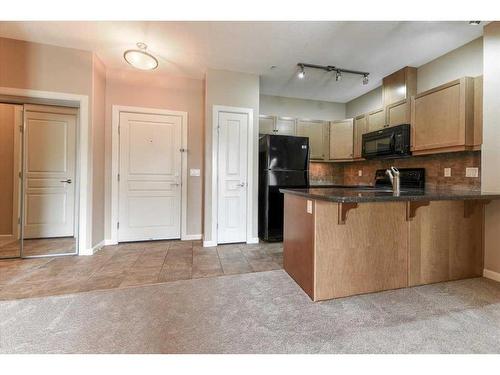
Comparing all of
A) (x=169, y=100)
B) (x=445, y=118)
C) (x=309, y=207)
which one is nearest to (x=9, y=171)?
(x=169, y=100)

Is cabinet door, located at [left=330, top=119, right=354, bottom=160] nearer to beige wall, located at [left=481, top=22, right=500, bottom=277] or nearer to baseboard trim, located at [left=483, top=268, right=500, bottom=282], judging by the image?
beige wall, located at [left=481, top=22, right=500, bottom=277]

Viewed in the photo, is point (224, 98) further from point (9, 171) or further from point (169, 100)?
point (9, 171)

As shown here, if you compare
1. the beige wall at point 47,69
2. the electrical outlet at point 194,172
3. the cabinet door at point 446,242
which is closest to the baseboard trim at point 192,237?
the electrical outlet at point 194,172

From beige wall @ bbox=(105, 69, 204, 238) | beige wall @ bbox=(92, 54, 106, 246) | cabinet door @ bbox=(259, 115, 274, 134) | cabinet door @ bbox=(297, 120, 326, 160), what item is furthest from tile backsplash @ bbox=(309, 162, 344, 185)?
beige wall @ bbox=(92, 54, 106, 246)

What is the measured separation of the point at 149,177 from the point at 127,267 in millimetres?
1511

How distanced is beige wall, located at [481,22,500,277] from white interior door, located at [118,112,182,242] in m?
3.85

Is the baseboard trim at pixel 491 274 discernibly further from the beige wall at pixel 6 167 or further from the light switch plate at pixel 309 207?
the beige wall at pixel 6 167

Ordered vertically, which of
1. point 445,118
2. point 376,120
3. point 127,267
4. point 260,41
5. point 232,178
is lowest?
point 127,267

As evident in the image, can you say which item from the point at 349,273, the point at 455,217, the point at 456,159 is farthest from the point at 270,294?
the point at 456,159

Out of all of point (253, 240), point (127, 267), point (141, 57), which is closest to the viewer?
point (127, 267)

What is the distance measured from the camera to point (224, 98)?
11.2 ft

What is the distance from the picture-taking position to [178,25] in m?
2.41

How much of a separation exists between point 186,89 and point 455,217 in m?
3.92

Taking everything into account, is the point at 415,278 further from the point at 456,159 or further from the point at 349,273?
the point at 456,159
